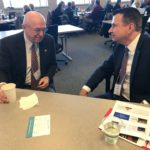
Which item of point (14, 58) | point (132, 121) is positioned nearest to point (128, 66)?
point (132, 121)

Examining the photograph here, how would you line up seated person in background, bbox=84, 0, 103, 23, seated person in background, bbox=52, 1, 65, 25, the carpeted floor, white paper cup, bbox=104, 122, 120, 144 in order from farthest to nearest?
1. seated person in background, bbox=84, 0, 103, 23
2. seated person in background, bbox=52, 1, 65, 25
3. the carpeted floor
4. white paper cup, bbox=104, 122, 120, 144

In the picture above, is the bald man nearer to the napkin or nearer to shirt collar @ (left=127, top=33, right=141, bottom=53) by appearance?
the napkin

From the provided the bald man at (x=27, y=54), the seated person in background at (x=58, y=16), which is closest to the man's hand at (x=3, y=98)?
the bald man at (x=27, y=54)

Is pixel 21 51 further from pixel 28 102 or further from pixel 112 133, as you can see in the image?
→ pixel 112 133

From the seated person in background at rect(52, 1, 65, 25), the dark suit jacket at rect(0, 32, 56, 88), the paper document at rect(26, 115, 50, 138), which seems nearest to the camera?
the paper document at rect(26, 115, 50, 138)

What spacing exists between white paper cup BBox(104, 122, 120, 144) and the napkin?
0.56 m

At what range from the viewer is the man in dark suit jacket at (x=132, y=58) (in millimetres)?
1710

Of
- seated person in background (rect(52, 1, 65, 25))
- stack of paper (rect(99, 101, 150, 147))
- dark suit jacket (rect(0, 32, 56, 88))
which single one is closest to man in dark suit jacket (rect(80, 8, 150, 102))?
stack of paper (rect(99, 101, 150, 147))

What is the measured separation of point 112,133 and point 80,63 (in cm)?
370

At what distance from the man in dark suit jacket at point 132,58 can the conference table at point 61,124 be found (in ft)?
1.71

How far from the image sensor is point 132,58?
1762 millimetres

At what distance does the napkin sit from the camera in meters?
1.35

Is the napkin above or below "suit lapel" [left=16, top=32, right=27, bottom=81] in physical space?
below

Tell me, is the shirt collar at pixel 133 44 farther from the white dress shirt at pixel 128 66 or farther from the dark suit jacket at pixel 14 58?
the dark suit jacket at pixel 14 58
